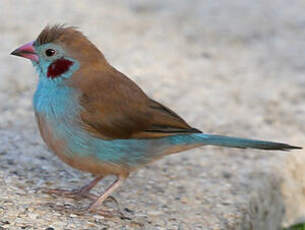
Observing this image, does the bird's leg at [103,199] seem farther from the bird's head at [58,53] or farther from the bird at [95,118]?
the bird's head at [58,53]

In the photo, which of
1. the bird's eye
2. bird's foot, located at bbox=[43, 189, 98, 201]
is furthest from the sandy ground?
the bird's eye

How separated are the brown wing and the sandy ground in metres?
0.50

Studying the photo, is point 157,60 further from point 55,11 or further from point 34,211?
point 34,211

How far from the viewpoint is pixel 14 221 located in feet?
14.2

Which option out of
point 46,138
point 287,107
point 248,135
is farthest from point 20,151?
point 287,107

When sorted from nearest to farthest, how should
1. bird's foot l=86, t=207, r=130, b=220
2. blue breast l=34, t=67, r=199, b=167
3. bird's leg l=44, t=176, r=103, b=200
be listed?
1. blue breast l=34, t=67, r=199, b=167
2. bird's foot l=86, t=207, r=130, b=220
3. bird's leg l=44, t=176, r=103, b=200

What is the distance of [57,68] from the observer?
15.3ft

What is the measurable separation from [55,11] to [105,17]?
0.51 meters

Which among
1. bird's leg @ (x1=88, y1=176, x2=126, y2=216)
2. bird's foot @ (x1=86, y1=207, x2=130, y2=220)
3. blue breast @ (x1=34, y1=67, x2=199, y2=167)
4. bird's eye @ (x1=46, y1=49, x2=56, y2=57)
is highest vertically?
bird's eye @ (x1=46, y1=49, x2=56, y2=57)

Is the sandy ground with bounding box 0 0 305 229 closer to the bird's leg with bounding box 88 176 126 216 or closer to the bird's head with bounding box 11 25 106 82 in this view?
the bird's leg with bounding box 88 176 126 216

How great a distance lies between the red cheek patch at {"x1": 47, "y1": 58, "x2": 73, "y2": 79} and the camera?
4.66 metres

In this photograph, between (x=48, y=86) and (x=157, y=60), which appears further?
(x=157, y=60)

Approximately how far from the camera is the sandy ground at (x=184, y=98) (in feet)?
15.8

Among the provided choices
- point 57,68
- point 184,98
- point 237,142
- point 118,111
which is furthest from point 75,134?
point 184,98
